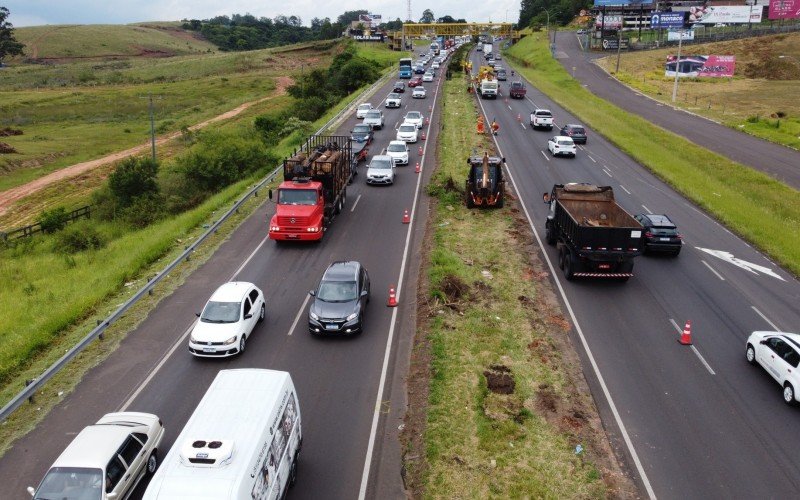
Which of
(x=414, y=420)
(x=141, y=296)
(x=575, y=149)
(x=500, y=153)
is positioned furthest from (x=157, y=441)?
(x=575, y=149)

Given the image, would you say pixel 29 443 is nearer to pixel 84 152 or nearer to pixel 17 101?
pixel 84 152

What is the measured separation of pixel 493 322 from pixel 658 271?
359 inches

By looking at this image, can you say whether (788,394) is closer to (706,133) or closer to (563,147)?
(563,147)

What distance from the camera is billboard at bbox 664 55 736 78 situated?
313ft

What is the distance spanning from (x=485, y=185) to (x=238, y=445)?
22952 mm

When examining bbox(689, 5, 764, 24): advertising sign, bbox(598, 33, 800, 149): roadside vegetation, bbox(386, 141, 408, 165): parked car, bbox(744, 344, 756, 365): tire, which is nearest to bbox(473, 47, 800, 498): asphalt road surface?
bbox(744, 344, 756, 365): tire

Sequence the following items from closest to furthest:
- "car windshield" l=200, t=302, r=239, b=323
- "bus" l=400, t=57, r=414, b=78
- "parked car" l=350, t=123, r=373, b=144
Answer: "car windshield" l=200, t=302, r=239, b=323, "parked car" l=350, t=123, r=373, b=144, "bus" l=400, t=57, r=414, b=78

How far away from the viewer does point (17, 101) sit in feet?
321

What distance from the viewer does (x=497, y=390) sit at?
15188mm

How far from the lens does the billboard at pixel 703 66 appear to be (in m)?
95.5

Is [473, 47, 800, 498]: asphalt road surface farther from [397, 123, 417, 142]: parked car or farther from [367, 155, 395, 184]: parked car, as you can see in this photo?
[397, 123, 417, 142]: parked car

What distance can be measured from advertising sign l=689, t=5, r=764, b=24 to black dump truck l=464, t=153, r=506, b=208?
108118 mm

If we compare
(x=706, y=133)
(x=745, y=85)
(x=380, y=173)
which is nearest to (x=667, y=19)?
(x=745, y=85)

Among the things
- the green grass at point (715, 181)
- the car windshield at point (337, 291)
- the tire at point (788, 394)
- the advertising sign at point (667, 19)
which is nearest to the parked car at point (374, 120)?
the green grass at point (715, 181)
